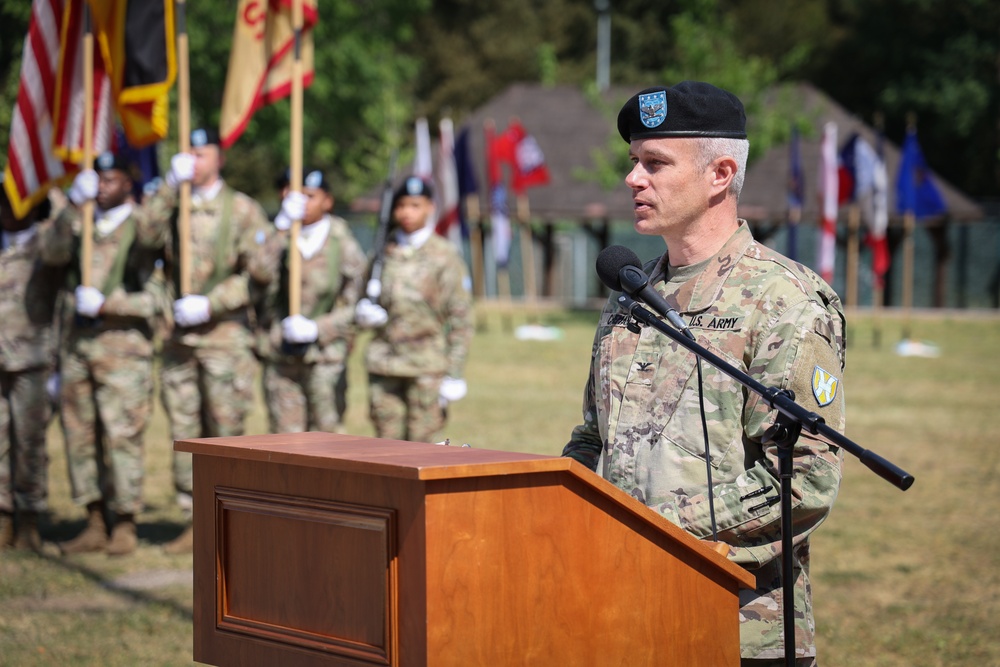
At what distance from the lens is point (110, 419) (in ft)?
25.4

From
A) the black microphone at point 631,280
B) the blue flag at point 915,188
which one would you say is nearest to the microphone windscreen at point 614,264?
the black microphone at point 631,280

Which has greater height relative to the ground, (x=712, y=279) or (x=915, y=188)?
(x=915, y=188)

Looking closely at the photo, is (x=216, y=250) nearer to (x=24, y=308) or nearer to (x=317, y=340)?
(x=317, y=340)

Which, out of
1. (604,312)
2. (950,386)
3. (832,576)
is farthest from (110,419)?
(950,386)

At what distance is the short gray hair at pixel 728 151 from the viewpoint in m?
3.05

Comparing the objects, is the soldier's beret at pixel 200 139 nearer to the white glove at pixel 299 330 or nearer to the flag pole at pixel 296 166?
the flag pole at pixel 296 166

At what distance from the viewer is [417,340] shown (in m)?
8.38

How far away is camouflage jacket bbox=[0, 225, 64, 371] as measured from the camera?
8055 millimetres

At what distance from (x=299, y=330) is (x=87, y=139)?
1883mm

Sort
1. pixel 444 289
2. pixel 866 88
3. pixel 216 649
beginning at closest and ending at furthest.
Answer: pixel 216 649, pixel 444 289, pixel 866 88

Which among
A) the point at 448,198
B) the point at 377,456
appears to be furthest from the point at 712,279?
the point at 448,198

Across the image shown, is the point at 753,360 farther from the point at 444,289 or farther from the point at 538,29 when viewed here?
the point at 538,29

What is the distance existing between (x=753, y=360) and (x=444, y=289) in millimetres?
5718

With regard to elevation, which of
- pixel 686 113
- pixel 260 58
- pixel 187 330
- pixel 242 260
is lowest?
pixel 187 330
